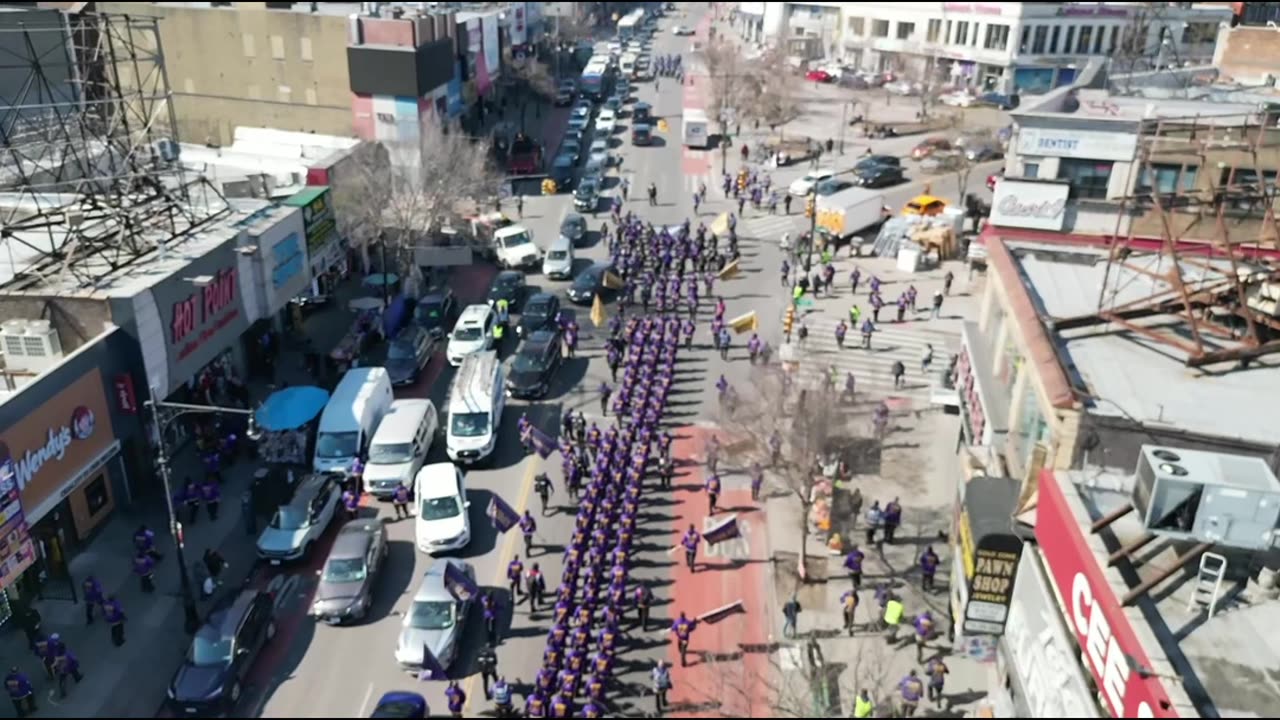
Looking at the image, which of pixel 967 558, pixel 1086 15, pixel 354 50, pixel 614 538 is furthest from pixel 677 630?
pixel 1086 15

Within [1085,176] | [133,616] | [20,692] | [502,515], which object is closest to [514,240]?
[502,515]

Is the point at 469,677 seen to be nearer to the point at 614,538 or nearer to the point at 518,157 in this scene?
the point at 614,538

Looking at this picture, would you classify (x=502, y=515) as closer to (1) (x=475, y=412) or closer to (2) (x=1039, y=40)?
(1) (x=475, y=412)

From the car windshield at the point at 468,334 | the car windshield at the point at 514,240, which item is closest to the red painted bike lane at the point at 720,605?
the car windshield at the point at 468,334

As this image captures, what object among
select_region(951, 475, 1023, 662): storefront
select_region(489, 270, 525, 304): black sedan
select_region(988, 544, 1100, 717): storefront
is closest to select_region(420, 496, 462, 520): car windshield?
select_region(951, 475, 1023, 662): storefront

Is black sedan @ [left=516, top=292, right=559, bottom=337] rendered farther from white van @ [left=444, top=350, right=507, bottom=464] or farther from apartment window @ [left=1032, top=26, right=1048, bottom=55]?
apartment window @ [left=1032, top=26, right=1048, bottom=55]

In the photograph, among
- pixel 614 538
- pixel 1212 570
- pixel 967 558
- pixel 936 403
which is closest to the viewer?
pixel 1212 570
